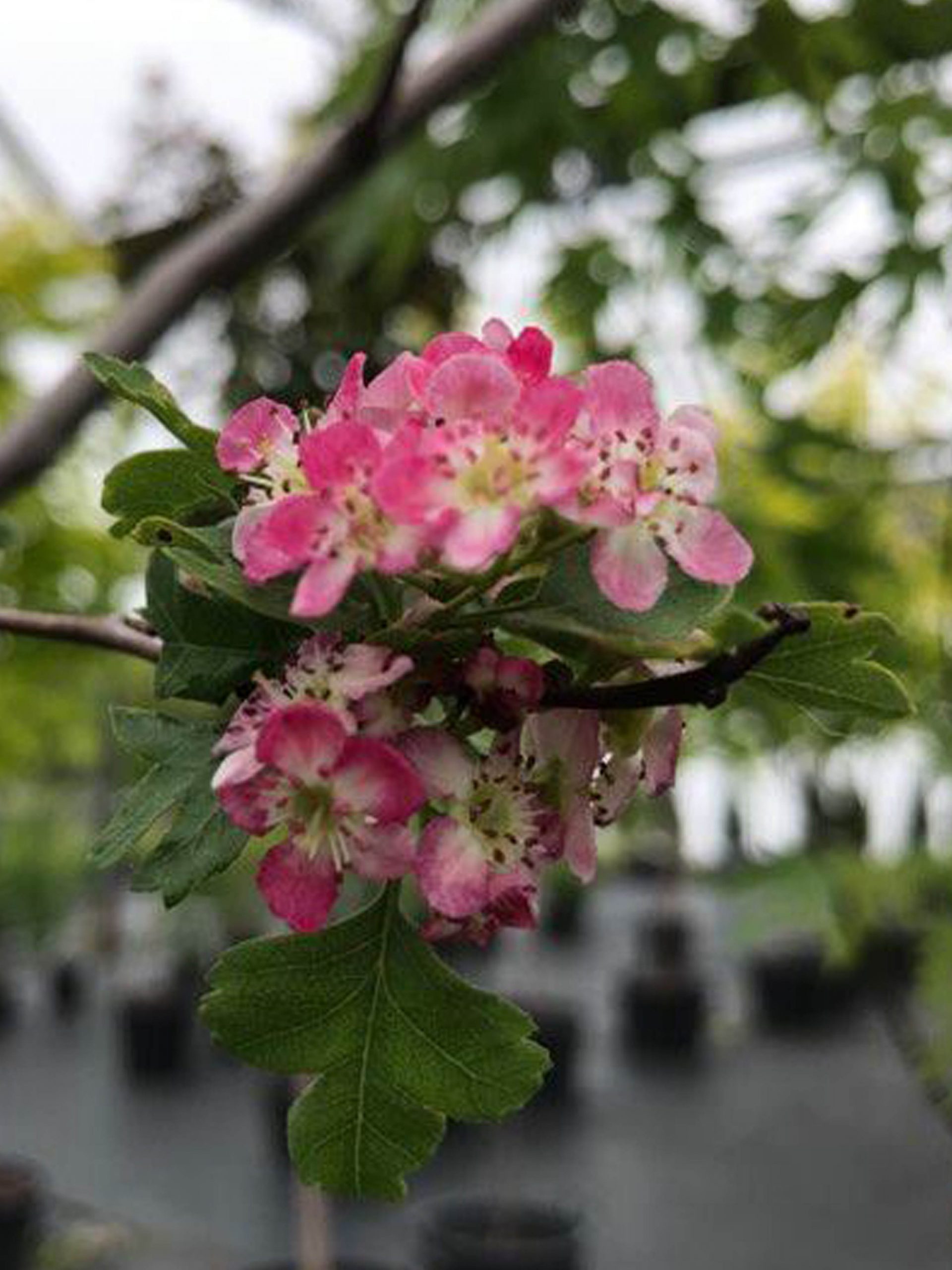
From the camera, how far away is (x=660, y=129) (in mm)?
1312

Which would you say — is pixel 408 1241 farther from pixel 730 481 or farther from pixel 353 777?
pixel 353 777

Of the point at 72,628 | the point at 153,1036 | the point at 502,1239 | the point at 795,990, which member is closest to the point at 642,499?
the point at 72,628

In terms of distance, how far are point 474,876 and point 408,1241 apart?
2.78 metres

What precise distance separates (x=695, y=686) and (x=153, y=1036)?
3935 mm

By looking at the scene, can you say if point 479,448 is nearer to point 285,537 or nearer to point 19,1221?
point 285,537

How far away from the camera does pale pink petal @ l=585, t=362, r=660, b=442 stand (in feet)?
1.06

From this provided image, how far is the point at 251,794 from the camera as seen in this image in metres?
0.31

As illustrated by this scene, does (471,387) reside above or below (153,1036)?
above

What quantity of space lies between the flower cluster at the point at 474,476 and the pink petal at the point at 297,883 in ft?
0.17

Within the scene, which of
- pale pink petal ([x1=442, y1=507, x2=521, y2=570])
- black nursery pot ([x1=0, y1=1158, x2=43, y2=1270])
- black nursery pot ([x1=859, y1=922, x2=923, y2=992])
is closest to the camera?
pale pink petal ([x1=442, y1=507, x2=521, y2=570])

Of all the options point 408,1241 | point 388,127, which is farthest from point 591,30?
point 408,1241

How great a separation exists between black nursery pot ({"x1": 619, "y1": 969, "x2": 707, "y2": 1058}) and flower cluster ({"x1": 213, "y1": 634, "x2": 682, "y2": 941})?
12.9ft

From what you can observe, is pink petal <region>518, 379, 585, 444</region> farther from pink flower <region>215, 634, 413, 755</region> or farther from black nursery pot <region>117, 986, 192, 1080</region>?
black nursery pot <region>117, 986, 192, 1080</region>

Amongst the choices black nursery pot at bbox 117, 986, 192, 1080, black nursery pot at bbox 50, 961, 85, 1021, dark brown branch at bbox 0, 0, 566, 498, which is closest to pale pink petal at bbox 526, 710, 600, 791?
dark brown branch at bbox 0, 0, 566, 498
